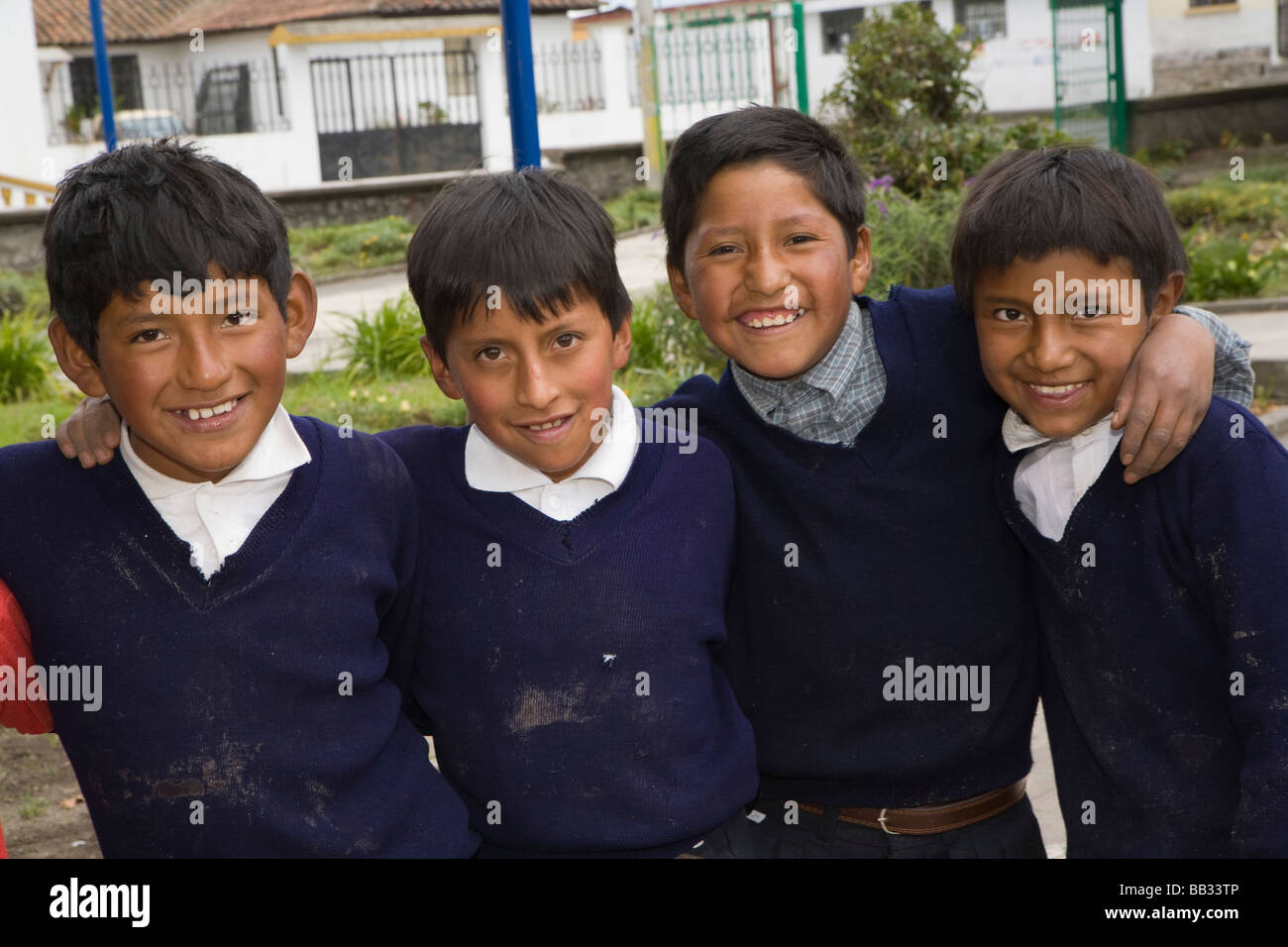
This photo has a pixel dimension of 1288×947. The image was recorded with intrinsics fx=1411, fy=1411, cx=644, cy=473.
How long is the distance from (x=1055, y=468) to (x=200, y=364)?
1.18 metres

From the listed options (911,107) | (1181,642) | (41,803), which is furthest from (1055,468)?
(911,107)

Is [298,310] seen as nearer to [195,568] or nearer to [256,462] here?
[256,462]

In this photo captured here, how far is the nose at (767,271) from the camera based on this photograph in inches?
82.4

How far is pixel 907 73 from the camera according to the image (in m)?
8.82

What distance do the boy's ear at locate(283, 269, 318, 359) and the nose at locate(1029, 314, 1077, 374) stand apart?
39.7 inches

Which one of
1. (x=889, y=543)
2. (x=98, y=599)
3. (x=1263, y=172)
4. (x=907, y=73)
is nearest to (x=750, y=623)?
(x=889, y=543)

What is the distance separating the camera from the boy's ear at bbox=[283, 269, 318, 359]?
6.54ft

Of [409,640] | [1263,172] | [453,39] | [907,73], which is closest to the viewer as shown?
[409,640]

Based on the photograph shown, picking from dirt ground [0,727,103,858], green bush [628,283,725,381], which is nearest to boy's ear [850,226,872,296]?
dirt ground [0,727,103,858]

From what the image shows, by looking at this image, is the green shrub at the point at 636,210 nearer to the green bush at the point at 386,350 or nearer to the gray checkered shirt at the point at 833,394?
the green bush at the point at 386,350

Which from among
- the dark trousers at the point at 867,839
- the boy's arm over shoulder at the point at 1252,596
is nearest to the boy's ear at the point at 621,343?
the dark trousers at the point at 867,839

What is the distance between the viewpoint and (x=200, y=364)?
1.77 metres
